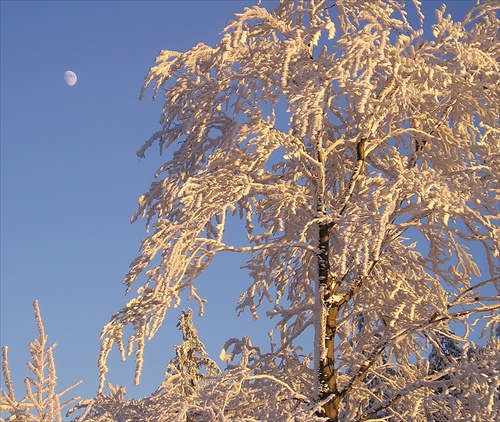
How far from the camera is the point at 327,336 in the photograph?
7414mm

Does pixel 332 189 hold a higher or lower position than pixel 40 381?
higher

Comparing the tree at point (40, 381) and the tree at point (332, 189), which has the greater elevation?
the tree at point (332, 189)

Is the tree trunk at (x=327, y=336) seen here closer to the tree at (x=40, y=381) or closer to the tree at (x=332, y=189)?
the tree at (x=332, y=189)

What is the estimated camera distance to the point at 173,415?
658 cm

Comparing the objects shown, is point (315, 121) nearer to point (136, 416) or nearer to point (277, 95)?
point (277, 95)

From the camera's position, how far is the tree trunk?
23.7ft

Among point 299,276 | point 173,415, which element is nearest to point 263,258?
point 299,276

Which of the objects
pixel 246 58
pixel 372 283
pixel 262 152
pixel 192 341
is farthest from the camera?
pixel 192 341

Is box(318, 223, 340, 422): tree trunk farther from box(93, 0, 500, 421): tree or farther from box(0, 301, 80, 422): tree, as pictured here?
box(0, 301, 80, 422): tree

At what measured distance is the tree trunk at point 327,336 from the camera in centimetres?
723

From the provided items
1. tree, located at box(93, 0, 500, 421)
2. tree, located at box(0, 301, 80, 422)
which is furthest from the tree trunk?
tree, located at box(0, 301, 80, 422)

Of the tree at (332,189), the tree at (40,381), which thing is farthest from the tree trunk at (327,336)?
the tree at (40,381)

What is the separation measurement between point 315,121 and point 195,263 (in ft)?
5.93

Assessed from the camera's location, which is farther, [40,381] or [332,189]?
[332,189]
